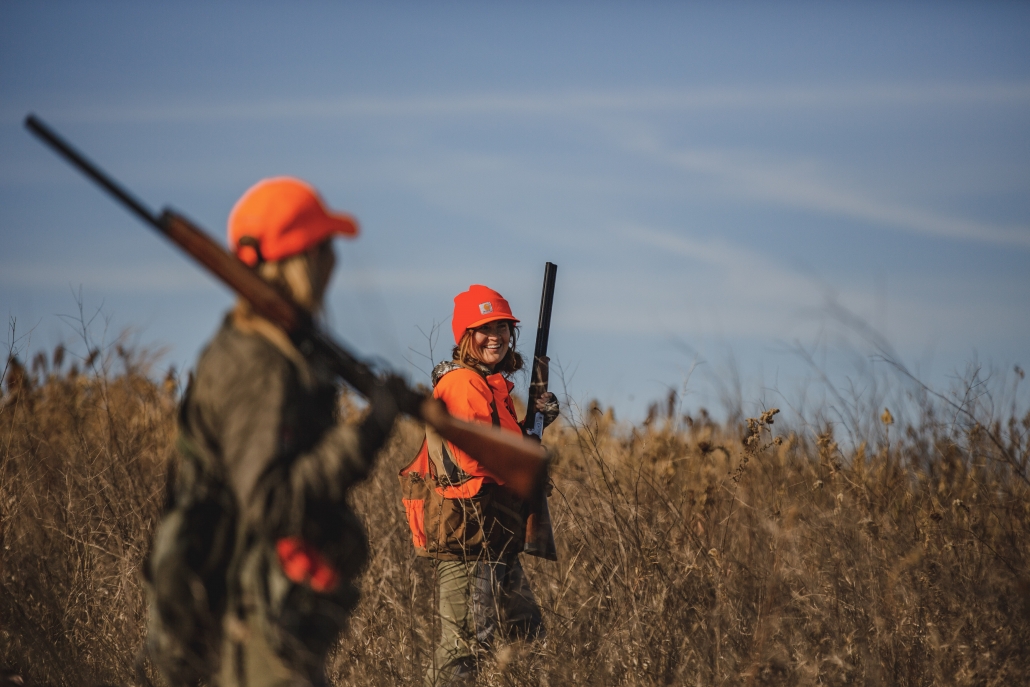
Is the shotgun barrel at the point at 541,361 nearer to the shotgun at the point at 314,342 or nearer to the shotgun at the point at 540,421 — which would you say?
the shotgun at the point at 540,421

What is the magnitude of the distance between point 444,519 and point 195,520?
2.10 meters

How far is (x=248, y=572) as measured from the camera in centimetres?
229

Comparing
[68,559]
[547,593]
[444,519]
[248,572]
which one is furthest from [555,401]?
[68,559]

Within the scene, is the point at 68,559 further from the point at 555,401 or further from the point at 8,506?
the point at 555,401

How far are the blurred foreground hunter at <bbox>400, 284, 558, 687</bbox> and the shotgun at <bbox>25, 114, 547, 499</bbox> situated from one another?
1.64 metres

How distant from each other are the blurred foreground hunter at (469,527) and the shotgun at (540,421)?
79 millimetres

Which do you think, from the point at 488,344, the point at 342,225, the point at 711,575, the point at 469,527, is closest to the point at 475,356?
the point at 488,344

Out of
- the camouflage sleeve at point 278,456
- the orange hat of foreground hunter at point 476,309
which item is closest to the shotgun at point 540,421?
the orange hat of foreground hunter at point 476,309

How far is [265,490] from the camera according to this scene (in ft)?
6.96

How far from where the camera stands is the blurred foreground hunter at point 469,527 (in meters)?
4.27

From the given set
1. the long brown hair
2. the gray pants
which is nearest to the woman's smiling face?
the long brown hair

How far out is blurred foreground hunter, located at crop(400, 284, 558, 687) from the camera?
4.27 m

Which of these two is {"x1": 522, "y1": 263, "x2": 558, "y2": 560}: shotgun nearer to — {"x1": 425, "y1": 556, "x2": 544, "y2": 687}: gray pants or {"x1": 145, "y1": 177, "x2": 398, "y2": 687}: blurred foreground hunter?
{"x1": 425, "y1": 556, "x2": 544, "y2": 687}: gray pants

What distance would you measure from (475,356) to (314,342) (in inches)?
90.9
